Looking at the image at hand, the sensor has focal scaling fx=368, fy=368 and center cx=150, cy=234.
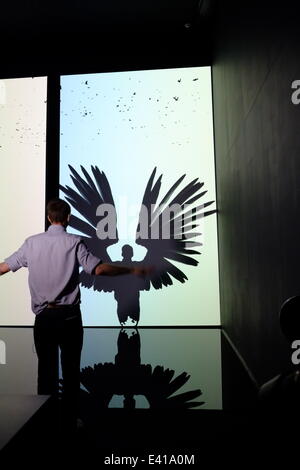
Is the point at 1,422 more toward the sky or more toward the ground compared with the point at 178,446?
more toward the sky

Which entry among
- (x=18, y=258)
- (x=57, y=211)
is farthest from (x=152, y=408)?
(x=57, y=211)

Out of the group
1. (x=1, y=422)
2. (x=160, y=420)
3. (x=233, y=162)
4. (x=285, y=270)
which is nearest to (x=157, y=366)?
(x=160, y=420)

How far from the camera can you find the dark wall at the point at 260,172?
1.60m

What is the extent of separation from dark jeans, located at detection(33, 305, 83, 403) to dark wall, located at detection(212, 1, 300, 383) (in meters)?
0.98

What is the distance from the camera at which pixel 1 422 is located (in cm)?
81

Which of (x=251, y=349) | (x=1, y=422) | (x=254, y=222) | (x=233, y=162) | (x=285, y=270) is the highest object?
(x=233, y=162)

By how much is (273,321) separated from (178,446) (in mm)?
796

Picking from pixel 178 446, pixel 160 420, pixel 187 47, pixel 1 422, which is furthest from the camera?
pixel 187 47

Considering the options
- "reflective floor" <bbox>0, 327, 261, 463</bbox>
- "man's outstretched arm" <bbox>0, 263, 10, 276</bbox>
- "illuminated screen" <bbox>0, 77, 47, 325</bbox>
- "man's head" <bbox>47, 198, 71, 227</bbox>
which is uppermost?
"illuminated screen" <bbox>0, 77, 47, 325</bbox>

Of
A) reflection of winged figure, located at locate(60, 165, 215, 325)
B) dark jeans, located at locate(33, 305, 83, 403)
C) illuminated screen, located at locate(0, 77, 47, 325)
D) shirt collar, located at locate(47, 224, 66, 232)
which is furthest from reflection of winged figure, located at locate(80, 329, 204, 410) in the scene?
illuminated screen, located at locate(0, 77, 47, 325)

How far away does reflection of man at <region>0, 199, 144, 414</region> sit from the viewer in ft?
5.52

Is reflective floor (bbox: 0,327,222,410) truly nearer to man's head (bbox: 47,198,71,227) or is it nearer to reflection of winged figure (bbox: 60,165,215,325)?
reflection of winged figure (bbox: 60,165,215,325)

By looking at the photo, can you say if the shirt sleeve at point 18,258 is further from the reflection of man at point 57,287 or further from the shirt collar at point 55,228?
the shirt collar at point 55,228

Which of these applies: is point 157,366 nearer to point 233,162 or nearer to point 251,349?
point 251,349
